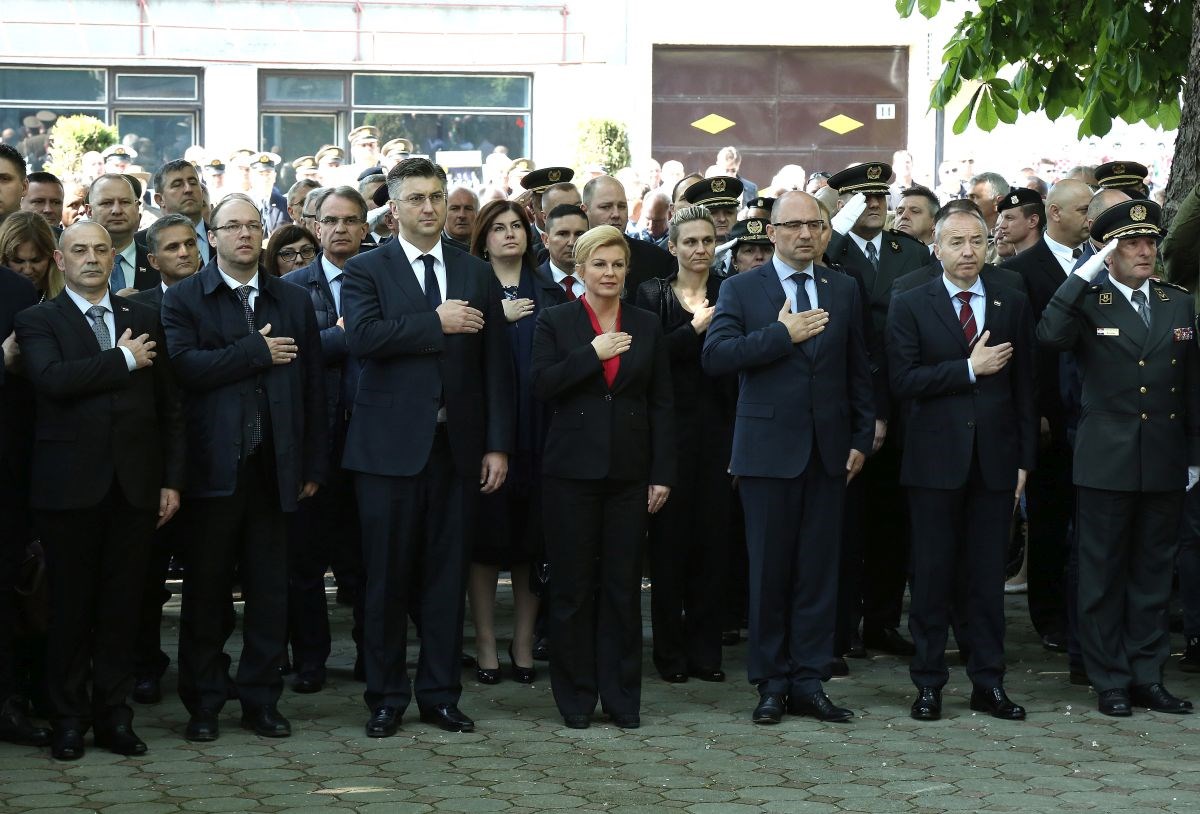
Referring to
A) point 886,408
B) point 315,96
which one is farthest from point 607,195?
point 315,96

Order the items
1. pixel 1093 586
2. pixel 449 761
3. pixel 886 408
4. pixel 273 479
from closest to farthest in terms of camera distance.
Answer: pixel 449 761, pixel 273 479, pixel 1093 586, pixel 886 408

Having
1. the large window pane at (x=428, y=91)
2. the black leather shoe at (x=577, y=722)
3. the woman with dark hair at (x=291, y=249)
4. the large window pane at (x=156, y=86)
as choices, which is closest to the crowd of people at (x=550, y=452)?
the black leather shoe at (x=577, y=722)

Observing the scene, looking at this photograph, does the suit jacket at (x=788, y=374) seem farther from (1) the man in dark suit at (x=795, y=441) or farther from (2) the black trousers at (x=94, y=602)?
(2) the black trousers at (x=94, y=602)

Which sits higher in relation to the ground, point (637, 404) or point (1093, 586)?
point (637, 404)

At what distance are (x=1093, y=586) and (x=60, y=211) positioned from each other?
5.78 metres

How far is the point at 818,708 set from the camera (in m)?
7.95

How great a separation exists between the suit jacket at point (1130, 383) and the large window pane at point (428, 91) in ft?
67.1

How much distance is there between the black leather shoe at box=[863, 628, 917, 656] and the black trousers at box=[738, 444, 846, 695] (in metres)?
1.46

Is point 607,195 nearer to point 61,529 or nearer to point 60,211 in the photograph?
point 60,211

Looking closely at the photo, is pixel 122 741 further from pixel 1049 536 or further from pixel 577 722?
pixel 1049 536

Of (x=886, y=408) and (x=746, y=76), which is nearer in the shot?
(x=886, y=408)

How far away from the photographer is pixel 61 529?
24.1ft

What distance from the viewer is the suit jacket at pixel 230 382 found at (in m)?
7.60

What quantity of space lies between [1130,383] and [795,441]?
4.90 feet
